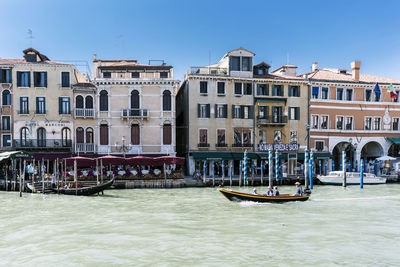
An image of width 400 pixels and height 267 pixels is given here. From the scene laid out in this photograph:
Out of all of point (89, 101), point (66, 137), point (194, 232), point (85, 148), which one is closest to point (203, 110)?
point (89, 101)

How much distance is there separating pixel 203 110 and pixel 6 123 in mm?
17594

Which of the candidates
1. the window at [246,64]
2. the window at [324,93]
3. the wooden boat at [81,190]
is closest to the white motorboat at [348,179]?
the window at [324,93]

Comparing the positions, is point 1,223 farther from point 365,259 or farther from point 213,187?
point 213,187

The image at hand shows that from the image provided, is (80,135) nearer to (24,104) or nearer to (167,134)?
(24,104)

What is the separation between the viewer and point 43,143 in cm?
3186

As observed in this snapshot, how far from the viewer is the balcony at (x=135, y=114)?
3229cm

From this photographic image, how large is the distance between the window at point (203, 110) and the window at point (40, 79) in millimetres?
13889

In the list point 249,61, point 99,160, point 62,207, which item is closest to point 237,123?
point 249,61

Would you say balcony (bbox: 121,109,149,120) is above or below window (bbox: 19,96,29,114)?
below

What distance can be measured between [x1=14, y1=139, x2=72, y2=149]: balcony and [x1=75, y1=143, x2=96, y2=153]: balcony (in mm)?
716

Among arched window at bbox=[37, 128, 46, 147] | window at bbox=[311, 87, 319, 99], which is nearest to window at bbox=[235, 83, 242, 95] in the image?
window at bbox=[311, 87, 319, 99]

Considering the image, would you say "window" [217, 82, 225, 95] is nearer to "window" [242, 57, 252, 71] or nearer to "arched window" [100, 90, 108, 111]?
"window" [242, 57, 252, 71]

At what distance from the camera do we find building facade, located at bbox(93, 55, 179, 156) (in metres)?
32.4

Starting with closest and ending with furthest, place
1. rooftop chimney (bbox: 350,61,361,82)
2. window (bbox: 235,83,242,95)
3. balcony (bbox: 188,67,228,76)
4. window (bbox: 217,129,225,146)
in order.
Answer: window (bbox: 217,129,225,146)
balcony (bbox: 188,67,228,76)
window (bbox: 235,83,242,95)
rooftop chimney (bbox: 350,61,361,82)
